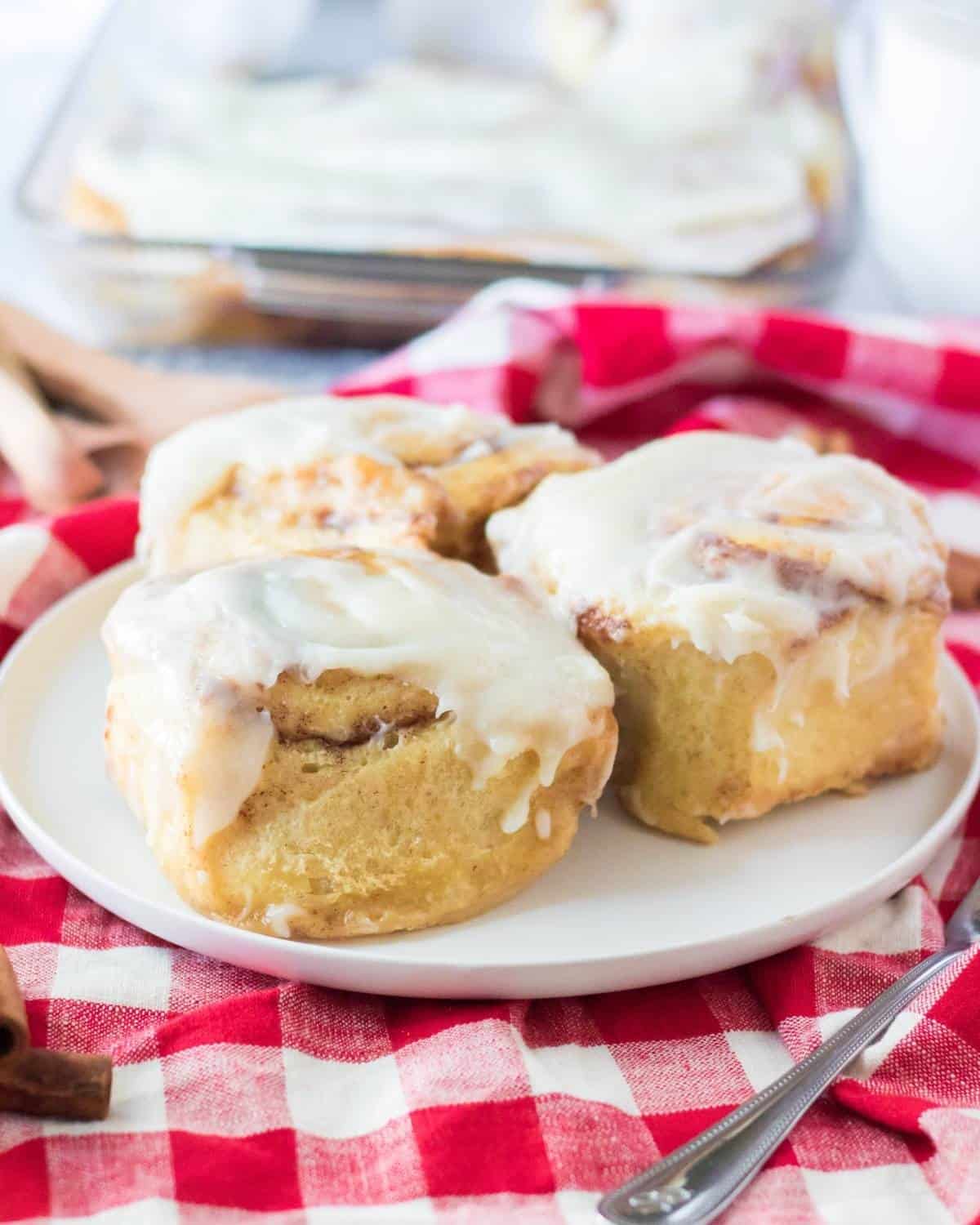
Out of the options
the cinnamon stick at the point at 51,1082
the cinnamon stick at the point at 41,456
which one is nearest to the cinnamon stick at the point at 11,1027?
the cinnamon stick at the point at 51,1082

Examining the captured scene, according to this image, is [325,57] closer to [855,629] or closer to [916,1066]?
[855,629]

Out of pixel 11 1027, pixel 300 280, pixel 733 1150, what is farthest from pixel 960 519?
pixel 11 1027

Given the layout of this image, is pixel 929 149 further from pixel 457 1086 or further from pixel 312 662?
pixel 457 1086

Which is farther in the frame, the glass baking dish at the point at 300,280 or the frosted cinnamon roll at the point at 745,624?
the glass baking dish at the point at 300,280

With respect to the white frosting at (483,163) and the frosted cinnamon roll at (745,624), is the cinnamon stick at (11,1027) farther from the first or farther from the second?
the white frosting at (483,163)

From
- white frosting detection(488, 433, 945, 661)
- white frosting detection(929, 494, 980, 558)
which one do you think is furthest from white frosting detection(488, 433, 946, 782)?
white frosting detection(929, 494, 980, 558)

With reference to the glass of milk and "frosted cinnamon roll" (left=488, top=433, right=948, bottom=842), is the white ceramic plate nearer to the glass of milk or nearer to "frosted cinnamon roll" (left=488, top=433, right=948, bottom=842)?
"frosted cinnamon roll" (left=488, top=433, right=948, bottom=842)

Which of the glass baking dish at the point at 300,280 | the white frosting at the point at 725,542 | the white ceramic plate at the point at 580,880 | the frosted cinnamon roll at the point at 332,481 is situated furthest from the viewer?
the glass baking dish at the point at 300,280
